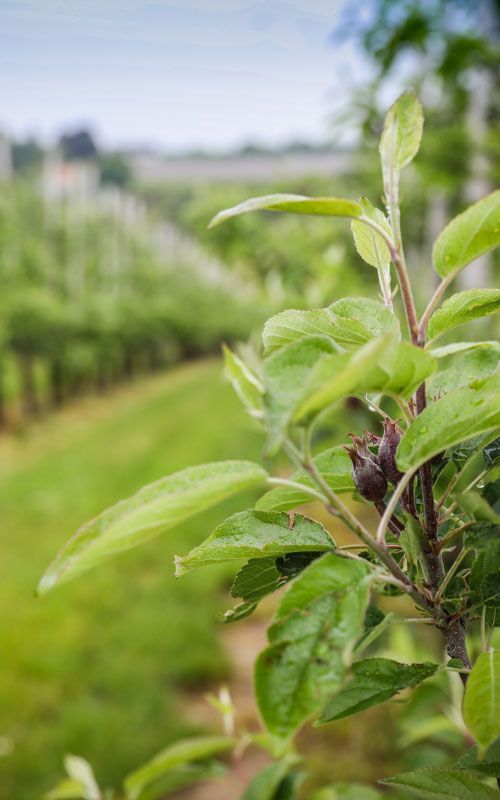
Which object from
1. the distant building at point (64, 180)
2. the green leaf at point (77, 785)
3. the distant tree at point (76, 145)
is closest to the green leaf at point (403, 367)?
the green leaf at point (77, 785)

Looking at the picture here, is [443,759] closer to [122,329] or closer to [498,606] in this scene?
[498,606]

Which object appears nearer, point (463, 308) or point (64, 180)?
point (463, 308)

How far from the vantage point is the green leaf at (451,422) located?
17.5 inches

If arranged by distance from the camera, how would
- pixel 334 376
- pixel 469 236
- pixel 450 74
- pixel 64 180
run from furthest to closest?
1. pixel 64 180
2. pixel 450 74
3. pixel 469 236
4. pixel 334 376

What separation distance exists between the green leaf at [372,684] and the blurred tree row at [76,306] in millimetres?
8638

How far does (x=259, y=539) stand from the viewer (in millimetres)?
525

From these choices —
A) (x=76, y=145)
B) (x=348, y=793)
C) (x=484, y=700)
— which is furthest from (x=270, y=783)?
(x=76, y=145)

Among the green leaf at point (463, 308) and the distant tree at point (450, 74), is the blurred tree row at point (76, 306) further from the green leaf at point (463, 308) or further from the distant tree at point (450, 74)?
the green leaf at point (463, 308)

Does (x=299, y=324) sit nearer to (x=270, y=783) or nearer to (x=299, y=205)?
(x=299, y=205)

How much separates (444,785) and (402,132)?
1.43ft

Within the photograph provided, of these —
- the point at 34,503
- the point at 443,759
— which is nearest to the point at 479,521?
the point at 443,759

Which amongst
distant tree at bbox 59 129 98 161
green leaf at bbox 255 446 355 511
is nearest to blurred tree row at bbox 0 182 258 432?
distant tree at bbox 59 129 98 161

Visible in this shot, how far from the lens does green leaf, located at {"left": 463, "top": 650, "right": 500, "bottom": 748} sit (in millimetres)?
438

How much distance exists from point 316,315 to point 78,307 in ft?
48.4
